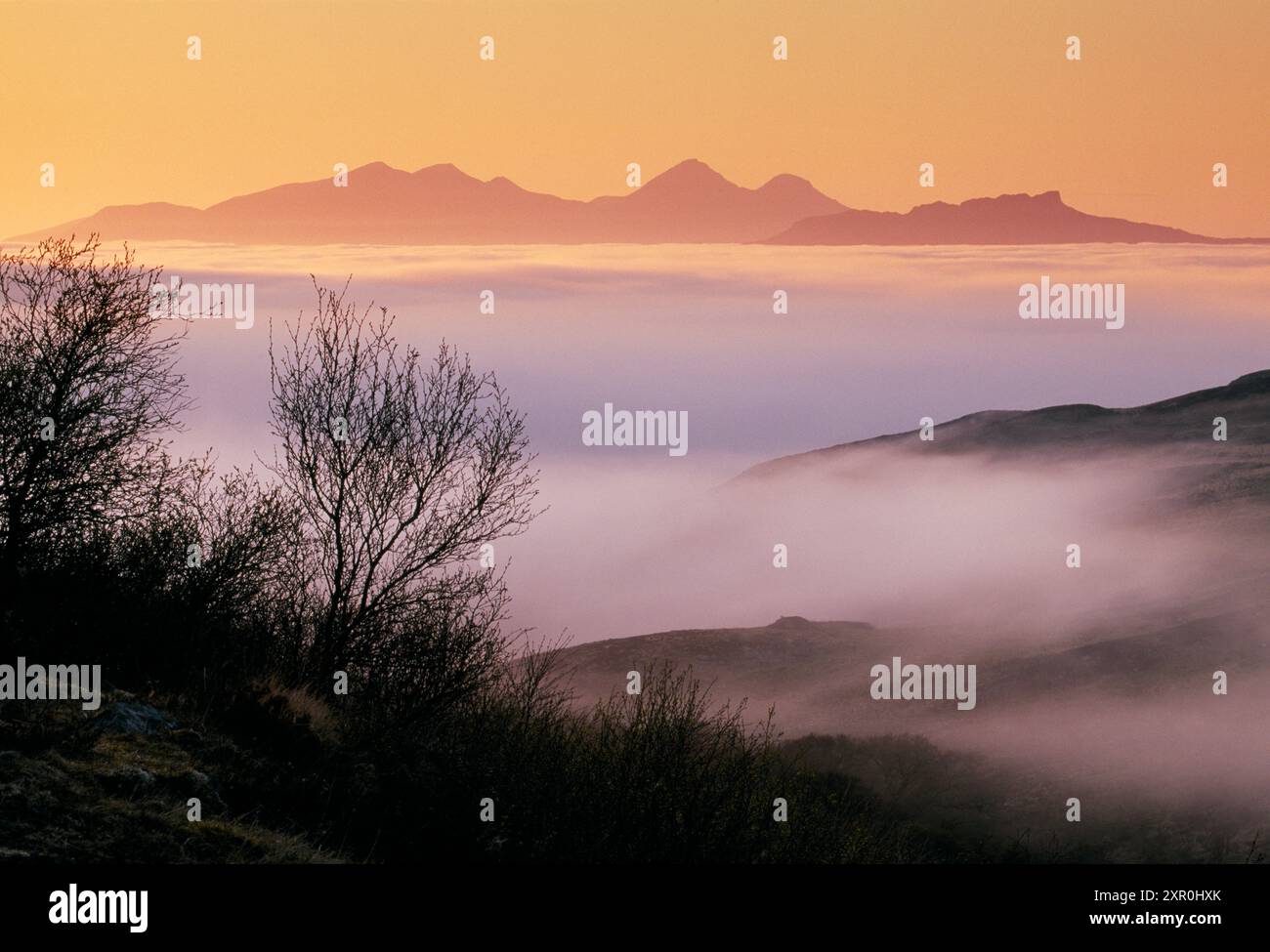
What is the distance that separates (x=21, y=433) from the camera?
86.3 feet

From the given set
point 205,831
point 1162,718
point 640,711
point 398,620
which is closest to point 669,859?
point 640,711

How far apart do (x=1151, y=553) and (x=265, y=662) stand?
174 meters

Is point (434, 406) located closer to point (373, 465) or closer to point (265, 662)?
point (373, 465)

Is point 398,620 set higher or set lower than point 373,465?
lower

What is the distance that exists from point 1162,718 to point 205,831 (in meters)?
109

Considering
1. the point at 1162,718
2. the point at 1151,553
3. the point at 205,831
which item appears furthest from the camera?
the point at 1151,553

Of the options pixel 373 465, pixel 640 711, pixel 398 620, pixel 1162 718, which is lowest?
pixel 1162 718
